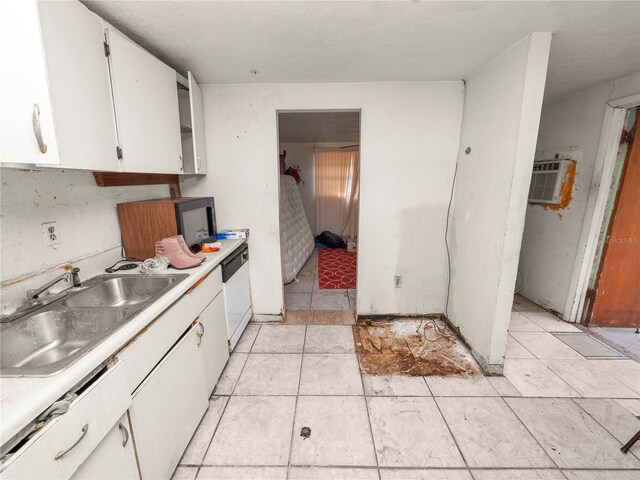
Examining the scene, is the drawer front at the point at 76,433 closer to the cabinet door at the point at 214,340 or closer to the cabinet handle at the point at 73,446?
the cabinet handle at the point at 73,446

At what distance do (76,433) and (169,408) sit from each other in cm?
55

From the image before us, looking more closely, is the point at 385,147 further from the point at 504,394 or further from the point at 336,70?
the point at 504,394

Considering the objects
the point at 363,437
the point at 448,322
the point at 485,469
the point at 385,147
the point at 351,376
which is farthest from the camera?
the point at 448,322

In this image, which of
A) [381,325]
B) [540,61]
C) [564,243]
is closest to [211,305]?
[381,325]

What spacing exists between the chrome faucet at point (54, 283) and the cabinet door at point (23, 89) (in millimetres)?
579

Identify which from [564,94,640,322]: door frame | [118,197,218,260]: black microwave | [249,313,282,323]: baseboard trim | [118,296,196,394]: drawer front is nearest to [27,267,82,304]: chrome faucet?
[118,197,218,260]: black microwave

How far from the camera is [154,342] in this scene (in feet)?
3.88

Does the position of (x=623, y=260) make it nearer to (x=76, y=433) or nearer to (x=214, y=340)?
(x=214, y=340)

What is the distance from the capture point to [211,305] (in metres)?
1.82

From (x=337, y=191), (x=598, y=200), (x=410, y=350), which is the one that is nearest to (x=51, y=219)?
(x=410, y=350)

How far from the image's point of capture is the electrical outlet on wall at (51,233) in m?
1.38

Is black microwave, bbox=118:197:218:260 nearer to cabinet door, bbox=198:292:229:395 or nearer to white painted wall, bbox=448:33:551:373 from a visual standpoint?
cabinet door, bbox=198:292:229:395

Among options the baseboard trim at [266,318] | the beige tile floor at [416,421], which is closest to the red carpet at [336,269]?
the baseboard trim at [266,318]

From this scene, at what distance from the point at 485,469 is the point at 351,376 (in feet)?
2.98
